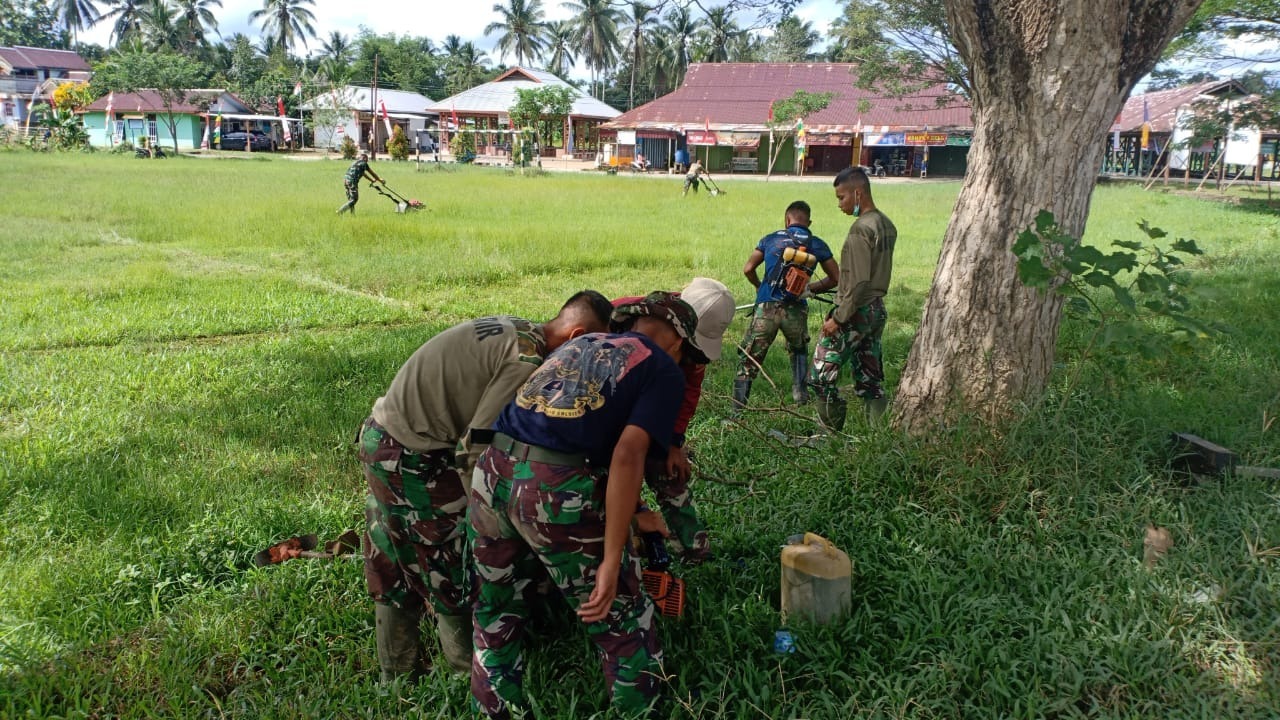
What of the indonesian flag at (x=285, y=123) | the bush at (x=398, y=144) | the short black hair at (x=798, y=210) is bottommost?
the short black hair at (x=798, y=210)

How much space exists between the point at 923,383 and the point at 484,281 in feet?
22.6

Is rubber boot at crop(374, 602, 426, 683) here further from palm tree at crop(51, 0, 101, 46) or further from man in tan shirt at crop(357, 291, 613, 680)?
palm tree at crop(51, 0, 101, 46)

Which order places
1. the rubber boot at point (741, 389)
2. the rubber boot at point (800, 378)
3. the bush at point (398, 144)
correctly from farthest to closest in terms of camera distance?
the bush at point (398, 144) < the rubber boot at point (800, 378) < the rubber boot at point (741, 389)

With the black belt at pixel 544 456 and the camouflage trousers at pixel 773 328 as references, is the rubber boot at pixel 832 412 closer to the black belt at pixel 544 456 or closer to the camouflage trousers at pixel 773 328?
the camouflage trousers at pixel 773 328

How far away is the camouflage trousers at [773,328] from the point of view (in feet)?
18.0

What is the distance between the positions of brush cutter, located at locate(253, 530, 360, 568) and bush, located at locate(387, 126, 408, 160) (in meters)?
32.3

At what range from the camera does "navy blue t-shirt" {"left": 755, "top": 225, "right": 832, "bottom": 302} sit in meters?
5.43

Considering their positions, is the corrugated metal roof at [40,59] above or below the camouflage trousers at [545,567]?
above

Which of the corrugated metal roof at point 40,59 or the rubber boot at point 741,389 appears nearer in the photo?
the rubber boot at point 741,389

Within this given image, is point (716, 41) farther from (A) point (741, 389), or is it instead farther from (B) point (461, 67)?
(A) point (741, 389)

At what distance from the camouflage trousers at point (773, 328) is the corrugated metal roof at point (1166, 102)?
35432 mm

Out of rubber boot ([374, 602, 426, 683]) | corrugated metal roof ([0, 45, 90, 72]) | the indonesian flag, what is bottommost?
rubber boot ([374, 602, 426, 683])

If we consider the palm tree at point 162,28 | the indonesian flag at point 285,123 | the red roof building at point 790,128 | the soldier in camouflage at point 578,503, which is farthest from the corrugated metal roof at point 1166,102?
the palm tree at point 162,28

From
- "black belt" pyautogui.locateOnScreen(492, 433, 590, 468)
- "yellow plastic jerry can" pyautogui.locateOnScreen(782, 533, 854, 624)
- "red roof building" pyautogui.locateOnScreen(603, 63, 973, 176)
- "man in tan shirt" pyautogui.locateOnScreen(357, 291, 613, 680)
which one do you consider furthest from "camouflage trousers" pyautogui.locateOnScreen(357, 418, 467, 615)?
"red roof building" pyautogui.locateOnScreen(603, 63, 973, 176)
